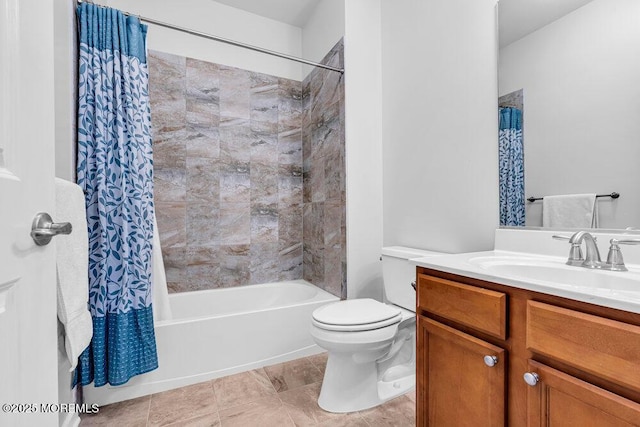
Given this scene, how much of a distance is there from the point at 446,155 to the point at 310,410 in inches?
60.7

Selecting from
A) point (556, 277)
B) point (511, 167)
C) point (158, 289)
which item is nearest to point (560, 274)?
point (556, 277)

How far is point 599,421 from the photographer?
63cm

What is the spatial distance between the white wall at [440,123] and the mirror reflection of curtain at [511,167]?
3 cm

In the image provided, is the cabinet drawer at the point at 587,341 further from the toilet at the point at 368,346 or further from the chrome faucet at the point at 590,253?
the toilet at the point at 368,346

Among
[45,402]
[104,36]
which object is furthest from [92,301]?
[104,36]

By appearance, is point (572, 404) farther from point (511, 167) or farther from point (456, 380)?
point (511, 167)

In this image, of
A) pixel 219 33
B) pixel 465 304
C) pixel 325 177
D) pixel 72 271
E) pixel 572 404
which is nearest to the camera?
pixel 572 404

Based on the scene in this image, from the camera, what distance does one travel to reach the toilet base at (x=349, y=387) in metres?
1.50

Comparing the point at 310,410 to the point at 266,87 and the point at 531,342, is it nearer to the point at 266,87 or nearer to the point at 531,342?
the point at 531,342

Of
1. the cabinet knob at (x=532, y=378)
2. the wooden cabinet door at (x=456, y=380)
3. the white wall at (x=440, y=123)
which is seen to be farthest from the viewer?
the white wall at (x=440, y=123)

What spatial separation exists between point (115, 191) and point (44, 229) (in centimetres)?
106

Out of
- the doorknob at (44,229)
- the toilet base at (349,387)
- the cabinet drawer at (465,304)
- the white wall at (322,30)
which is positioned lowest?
the toilet base at (349,387)

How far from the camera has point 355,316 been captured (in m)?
1.51

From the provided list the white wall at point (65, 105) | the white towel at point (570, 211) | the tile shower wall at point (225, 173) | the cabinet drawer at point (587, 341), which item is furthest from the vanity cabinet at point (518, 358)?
the tile shower wall at point (225, 173)
